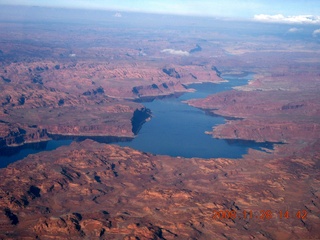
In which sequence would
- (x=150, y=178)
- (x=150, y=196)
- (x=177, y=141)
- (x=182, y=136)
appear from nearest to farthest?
(x=150, y=196) → (x=150, y=178) → (x=177, y=141) → (x=182, y=136)

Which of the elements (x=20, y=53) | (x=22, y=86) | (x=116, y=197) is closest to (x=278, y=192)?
(x=116, y=197)

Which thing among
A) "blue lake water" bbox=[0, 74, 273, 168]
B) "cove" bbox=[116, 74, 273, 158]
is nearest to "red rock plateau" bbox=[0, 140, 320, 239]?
"blue lake water" bbox=[0, 74, 273, 168]

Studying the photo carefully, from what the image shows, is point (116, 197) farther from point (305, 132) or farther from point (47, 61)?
point (47, 61)
